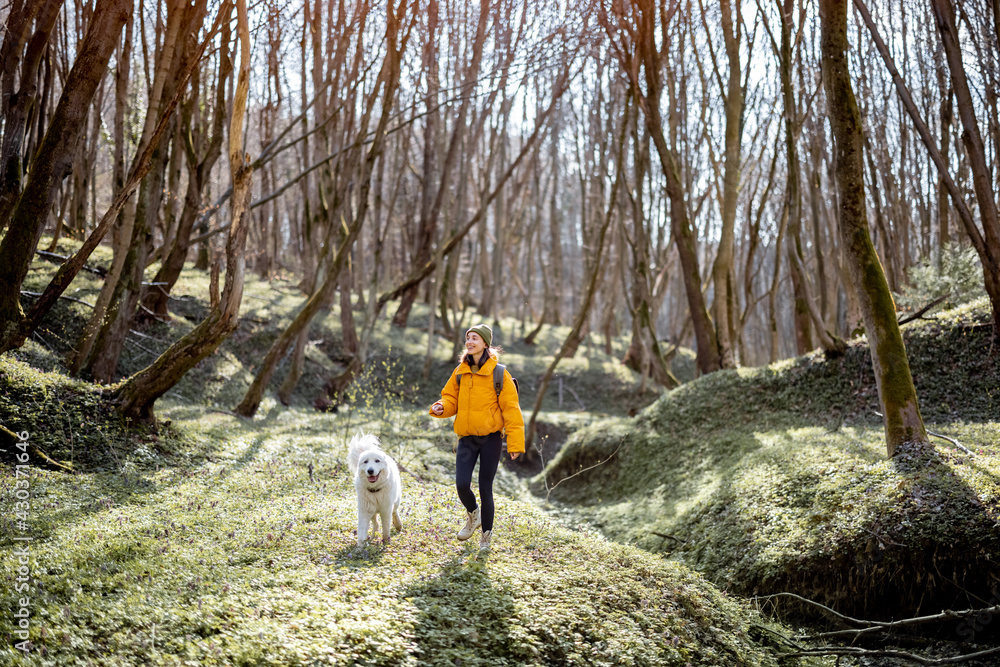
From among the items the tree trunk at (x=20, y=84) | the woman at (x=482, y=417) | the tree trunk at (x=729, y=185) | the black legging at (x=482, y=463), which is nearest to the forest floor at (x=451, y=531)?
the black legging at (x=482, y=463)

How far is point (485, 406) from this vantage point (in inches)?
216

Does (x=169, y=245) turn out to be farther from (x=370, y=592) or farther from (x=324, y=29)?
(x=370, y=592)

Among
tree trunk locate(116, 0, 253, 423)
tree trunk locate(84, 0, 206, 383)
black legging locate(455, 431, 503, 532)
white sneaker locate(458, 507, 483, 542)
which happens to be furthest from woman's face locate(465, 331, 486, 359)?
tree trunk locate(84, 0, 206, 383)

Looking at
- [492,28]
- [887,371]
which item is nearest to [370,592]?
[887,371]

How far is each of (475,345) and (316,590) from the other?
90.4 inches

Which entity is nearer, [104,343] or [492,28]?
[104,343]

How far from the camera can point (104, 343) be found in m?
8.69

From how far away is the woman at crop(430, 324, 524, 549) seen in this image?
5453mm

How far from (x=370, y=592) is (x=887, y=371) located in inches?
218

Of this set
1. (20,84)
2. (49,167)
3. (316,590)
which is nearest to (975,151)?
(316,590)

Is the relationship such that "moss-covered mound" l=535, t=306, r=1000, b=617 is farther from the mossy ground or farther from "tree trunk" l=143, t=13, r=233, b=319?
"tree trunk" l=143, t=13, r=233, b=319

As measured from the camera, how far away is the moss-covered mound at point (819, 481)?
5039 mm

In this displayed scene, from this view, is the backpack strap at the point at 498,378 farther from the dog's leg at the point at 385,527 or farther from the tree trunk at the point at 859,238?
the tree trunk at the point at 859,238

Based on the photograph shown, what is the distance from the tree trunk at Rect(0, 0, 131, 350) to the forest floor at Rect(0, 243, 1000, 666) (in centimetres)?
111
